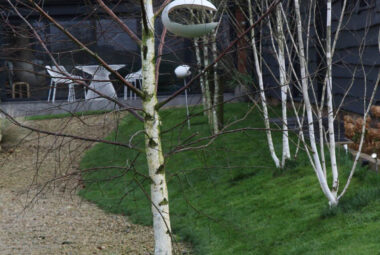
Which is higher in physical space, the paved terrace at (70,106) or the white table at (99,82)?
the white table at (99,82)

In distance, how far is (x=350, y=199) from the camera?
21.5 feet

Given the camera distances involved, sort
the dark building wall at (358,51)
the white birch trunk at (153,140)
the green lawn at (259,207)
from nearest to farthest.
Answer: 1. the white birch trunk at (153,140)
2. the green lawn at (259,207)
3. the dark building wall at (358,51)

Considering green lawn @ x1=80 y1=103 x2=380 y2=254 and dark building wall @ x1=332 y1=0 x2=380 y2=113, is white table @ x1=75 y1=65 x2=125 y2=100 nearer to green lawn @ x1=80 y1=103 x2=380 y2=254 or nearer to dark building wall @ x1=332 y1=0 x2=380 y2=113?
green lawn @ x1=80 y1=103 x2=380 y2=254

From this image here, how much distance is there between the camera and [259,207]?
7.84m

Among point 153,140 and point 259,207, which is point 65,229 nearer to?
point 259,207

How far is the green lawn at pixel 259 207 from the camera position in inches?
227

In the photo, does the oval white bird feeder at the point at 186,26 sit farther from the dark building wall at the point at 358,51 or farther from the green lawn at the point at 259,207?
the dark building wall at the point at 358,51

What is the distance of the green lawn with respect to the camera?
227 inches

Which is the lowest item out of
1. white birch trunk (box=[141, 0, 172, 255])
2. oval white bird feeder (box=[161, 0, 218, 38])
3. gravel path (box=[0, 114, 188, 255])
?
gravel path (box=[0, 114, 188, 255])

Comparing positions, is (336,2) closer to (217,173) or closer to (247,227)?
(217,173)

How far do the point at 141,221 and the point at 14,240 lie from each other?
5.41ft

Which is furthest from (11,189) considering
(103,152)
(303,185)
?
(303,185)

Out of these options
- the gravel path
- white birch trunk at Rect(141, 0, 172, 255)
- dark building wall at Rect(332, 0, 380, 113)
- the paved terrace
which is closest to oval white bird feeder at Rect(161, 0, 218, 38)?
white birch trunk at Rect(141, 0, 172, 255)

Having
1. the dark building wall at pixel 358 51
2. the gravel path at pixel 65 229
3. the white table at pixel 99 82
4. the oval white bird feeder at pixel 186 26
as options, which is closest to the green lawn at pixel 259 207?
the gravel path at pixel 65 229
